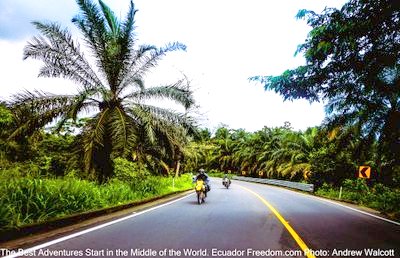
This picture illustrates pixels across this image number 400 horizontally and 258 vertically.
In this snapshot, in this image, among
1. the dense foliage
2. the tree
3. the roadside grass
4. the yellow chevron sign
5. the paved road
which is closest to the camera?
the paved road

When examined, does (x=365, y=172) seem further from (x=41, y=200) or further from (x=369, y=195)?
(x=41, y=200)

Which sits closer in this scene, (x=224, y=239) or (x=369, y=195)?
(x=224, y=239)

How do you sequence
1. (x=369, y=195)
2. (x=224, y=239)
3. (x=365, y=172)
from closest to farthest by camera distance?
(x=224, y=239) < (x=365, y=172) < (x=369, y=195)

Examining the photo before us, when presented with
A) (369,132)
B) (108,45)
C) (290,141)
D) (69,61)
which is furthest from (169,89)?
(290,141)

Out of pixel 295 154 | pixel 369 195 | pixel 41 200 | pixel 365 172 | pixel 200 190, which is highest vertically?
pixel 295 154

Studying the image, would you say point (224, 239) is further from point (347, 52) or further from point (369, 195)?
point (369, 195)

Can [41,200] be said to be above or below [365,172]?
below

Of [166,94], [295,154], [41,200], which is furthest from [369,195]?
[295,154]

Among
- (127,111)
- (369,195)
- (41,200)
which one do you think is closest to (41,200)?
(41,200)

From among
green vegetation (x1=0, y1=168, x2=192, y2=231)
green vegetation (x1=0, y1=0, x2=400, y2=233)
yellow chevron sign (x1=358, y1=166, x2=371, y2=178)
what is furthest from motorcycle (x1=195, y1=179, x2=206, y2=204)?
yellow chevron sign (x1=358, y1=166, x2=371, y2=178)

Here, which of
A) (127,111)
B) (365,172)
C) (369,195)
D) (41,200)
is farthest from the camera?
(369,195)

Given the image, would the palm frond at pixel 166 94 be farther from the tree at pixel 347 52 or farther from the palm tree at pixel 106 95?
the tree at pixel 347 52

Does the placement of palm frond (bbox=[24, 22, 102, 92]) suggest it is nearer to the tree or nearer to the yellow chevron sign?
the tree

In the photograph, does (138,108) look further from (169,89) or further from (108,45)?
(108,45)
